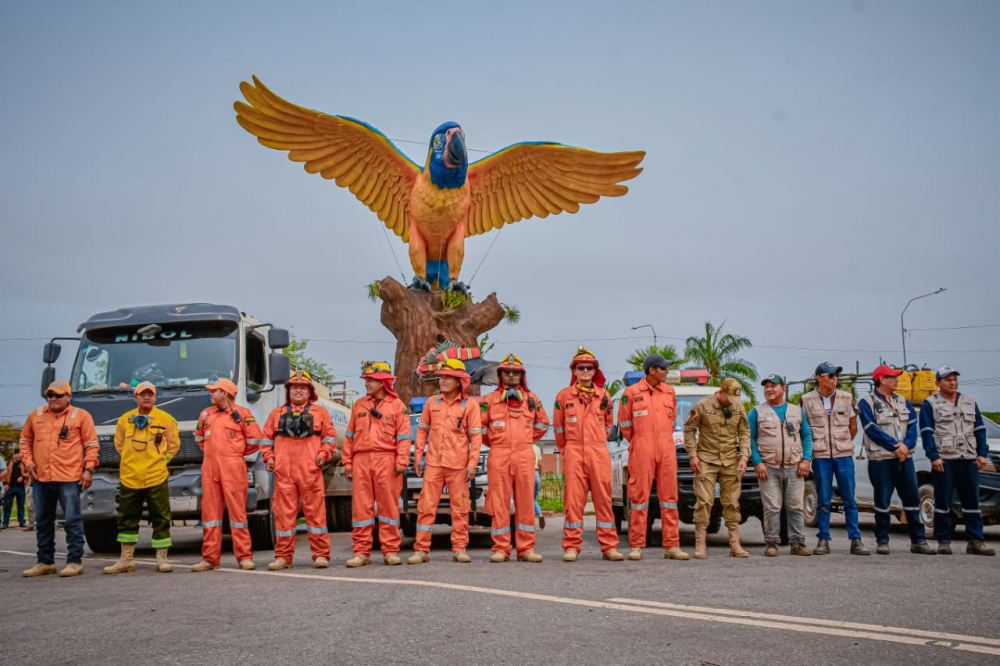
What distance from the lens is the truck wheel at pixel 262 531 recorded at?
10570 millimetres

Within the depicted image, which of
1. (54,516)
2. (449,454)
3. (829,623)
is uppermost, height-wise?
(449,454)

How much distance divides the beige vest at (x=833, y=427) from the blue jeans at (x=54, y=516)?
23.2 feet

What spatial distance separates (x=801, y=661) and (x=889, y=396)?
18.8ft

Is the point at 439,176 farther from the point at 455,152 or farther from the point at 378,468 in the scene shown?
the point at 378,468

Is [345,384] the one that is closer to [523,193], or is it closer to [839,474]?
[523,193]

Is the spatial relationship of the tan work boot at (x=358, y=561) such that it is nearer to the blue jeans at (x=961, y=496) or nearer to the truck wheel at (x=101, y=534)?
the truck wheel at (x=101, y=534)

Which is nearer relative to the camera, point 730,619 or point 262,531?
point 730,619

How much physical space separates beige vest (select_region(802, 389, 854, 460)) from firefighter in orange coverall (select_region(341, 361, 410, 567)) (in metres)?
4.05

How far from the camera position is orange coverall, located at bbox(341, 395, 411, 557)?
882cm

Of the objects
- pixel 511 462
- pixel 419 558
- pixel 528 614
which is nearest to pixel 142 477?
pixel 419 558

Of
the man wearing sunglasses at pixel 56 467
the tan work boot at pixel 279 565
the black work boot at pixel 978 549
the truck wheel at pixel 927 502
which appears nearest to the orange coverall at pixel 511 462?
the tan work boot at pixel 279 565

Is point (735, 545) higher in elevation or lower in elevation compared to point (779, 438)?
lower

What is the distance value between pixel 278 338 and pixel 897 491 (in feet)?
22.0

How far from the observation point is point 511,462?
8977 millimetres
